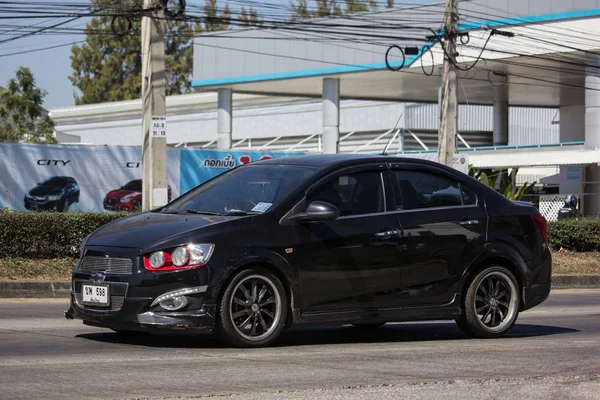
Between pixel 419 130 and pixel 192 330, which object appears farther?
pixel 419 130

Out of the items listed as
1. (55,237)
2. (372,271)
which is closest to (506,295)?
(372,271)

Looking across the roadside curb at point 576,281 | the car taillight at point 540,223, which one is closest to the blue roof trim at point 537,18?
the roadside curb at point 576,281

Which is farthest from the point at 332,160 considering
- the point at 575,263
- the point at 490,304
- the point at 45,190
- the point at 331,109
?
the point at 331,109

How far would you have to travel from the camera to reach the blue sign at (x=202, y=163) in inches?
1067

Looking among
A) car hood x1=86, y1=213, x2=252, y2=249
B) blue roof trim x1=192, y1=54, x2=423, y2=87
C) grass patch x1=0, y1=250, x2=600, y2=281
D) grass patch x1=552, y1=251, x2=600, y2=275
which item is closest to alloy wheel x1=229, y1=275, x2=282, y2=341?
car hood x1=86, y1=213, x2=252, y2=249

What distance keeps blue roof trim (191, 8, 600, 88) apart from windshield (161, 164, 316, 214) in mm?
24662

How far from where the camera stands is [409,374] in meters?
7.45

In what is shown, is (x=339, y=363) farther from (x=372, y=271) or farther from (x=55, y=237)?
(x=55, y=237)

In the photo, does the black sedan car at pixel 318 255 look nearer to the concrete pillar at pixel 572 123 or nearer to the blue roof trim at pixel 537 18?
the blue roof trim at pixel 537 18

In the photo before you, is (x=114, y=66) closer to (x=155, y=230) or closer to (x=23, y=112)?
(x=23, y=112)

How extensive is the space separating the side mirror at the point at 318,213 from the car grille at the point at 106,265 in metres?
1.45

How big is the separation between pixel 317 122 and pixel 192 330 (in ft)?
172

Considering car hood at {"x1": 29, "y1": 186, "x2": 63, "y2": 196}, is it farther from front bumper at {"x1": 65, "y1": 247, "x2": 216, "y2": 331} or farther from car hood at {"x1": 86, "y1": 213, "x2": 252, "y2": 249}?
front bumper at {"x1": 65, "y1": 247, "x2": 216, "y2": 331}

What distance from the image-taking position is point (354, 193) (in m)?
9.23
